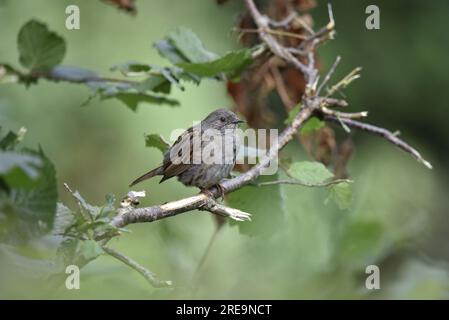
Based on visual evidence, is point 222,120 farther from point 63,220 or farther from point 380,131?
point 63,220

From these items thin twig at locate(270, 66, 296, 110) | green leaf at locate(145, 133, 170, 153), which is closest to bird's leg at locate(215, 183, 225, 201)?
green leaf at locate(145, 133, 170, 153)

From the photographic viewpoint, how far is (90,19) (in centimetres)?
682

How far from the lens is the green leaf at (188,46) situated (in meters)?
3.54

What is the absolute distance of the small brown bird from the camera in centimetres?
344

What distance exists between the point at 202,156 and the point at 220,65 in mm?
504

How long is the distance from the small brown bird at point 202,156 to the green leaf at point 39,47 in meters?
0.67

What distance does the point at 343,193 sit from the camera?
10.1 ft

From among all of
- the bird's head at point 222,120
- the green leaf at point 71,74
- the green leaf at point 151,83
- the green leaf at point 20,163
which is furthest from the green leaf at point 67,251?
the bird's head at point 222,120

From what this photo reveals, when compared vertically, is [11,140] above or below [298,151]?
below

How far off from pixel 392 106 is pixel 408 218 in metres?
2.27

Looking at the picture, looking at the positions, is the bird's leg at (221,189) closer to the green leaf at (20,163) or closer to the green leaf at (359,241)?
the green leaf at (359,241)

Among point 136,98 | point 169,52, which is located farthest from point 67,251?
point 169,52

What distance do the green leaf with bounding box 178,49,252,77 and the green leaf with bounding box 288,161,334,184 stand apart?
0.56m
